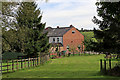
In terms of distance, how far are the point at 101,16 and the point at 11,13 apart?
12.2 m

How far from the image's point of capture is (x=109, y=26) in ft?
54.3

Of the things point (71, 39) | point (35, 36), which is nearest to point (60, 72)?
point (35, 36)

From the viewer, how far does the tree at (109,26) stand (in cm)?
1559

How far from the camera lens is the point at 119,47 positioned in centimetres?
1619

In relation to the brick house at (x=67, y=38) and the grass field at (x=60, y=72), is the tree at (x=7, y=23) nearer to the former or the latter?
the grass field at (x=60, y=72)

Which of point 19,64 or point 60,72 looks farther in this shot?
point 19,64

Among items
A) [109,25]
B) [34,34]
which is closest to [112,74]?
[109,25]

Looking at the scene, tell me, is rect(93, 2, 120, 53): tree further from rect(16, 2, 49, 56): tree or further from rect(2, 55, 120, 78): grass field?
rect(16, 2, 49, 56): tree

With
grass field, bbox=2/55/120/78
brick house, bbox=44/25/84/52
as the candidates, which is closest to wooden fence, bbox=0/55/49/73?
grass field, bbox=2/55/120/78

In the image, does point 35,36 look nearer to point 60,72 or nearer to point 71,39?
point 60,72

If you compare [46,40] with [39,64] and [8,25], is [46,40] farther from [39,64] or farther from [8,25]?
[8,25]

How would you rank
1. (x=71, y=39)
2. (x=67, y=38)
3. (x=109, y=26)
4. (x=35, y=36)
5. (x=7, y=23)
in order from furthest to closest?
(x=71, y=39) → (x=67, y=38) → (x=35, y=36) → (x=7, y=23) → (x=109, y=26)

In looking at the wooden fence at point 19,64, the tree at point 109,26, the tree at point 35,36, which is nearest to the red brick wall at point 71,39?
the tree at point 35,36

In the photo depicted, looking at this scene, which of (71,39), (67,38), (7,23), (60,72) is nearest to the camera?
(60,72)
